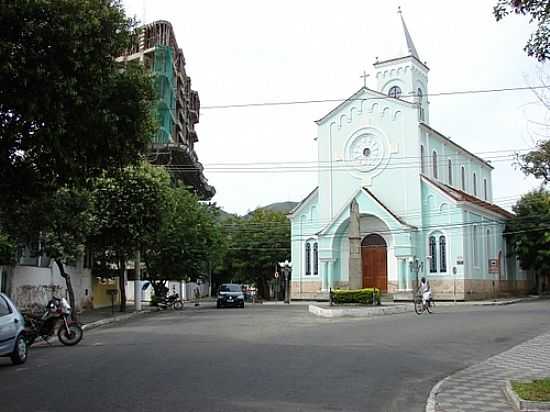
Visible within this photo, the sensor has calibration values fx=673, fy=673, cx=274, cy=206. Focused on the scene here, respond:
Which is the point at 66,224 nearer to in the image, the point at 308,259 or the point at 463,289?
the point at 308,259

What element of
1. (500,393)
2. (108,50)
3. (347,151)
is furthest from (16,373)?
(347,151)

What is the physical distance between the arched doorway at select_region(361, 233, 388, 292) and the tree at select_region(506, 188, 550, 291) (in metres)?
12.4

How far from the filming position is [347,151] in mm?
49906

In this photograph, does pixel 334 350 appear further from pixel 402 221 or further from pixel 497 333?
pixel 402 221

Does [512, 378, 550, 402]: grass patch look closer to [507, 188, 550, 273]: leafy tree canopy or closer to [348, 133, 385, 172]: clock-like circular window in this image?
[348, 133, 385, 172]: clock-like circular window

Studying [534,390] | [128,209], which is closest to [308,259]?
[128,209]

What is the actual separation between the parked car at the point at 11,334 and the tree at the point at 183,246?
2449 centimetres

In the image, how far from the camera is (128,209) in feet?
101

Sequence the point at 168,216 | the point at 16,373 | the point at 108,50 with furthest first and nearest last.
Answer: the point at 168,216, the point at 16,373, the point at 108,50

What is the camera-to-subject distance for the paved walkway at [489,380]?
29.7 feet

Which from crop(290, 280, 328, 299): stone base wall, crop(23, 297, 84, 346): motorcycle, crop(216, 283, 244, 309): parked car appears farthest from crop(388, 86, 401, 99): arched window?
crop(23, 297, 84, 346): motorcycle

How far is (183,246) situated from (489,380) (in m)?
30.5

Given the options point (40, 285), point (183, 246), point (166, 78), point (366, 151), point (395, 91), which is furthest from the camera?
point (166, 78)

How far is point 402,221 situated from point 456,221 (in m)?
3.57
